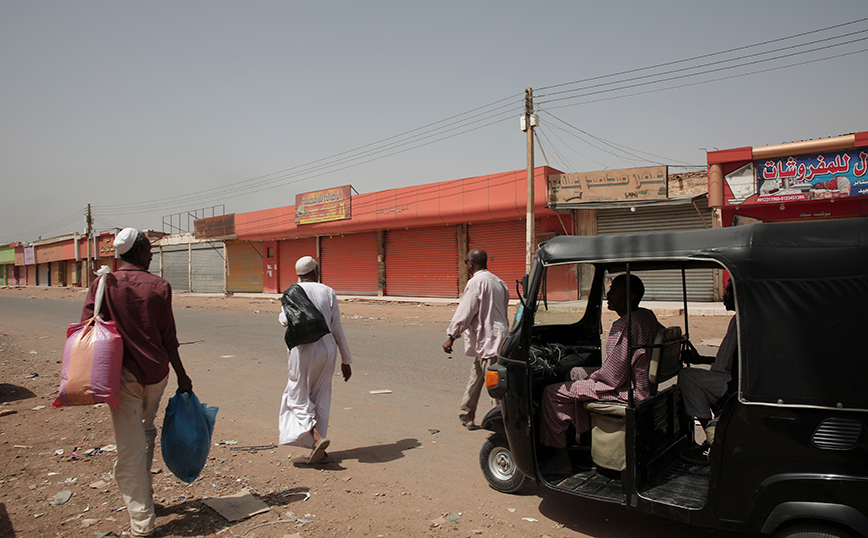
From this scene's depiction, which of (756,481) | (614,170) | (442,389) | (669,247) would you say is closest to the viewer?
(756,481)

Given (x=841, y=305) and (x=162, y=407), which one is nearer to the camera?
(x=841, y=305)

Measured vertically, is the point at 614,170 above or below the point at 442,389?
above

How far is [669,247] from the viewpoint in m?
2.88

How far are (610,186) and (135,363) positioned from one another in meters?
17.8

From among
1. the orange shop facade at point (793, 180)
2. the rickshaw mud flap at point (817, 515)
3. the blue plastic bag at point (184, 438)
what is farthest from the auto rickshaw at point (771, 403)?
the orange shop facade at point (793, 180)

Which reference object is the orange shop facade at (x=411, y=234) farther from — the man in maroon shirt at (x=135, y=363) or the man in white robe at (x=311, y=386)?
the man in maroon shirt at (x=135, y=363)

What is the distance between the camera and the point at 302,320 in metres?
4.29

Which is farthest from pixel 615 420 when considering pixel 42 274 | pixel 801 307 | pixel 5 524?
pixel 42 274

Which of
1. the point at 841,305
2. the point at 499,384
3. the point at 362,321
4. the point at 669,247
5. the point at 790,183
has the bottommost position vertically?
the point at 362,321

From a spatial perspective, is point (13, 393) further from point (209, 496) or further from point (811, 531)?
point (811, 531)

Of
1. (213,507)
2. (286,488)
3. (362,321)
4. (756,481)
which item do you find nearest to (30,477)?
(213,507)

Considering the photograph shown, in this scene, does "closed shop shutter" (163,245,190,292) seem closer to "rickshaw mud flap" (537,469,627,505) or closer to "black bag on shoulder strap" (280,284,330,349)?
"black bag on shoulder strap" (280,284,330,349)

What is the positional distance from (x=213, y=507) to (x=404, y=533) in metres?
1.35

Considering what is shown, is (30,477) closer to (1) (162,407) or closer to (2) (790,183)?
(1) (162,407)
